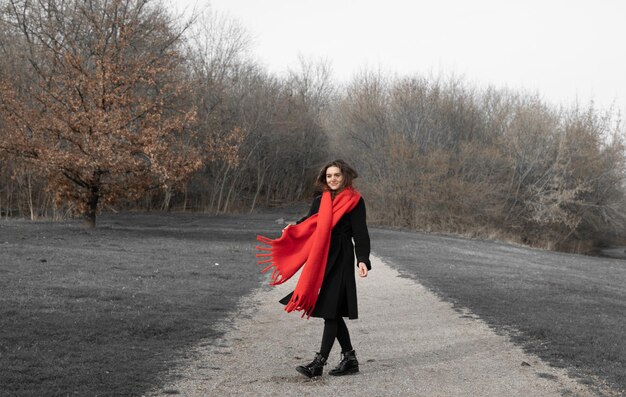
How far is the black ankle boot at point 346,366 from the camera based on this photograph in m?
6.25

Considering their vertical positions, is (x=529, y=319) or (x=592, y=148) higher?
(x=592, y=148)

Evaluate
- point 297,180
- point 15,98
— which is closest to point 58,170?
point 15,98

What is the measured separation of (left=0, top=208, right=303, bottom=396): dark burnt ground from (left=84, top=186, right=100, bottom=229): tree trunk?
3.32 meters

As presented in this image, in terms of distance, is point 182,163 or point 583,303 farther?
point 182,163

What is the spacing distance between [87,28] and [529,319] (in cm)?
2315

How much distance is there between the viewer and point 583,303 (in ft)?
40.7

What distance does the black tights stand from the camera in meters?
6.23

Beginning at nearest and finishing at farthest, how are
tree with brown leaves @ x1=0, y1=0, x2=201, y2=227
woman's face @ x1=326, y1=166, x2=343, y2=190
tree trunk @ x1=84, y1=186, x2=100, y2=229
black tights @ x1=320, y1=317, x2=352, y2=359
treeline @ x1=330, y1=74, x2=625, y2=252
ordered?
black tights @ x1=320, y1=317, x2=352, y2=359
woman's face @ x1=326, y1=166, x2=343, y2=190
tree with brown leaves @ x1=0, y1=0, x2=201, y2=227
tree trunk @ x1=84, y1=186, x2=100, y2=229
treeline @ x1=330, y1=74, x2=625, y2=252

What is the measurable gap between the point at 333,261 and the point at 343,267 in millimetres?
122

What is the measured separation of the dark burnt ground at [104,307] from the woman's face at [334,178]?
99.4 inches

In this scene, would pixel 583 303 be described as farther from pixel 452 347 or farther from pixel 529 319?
pixel 452 347

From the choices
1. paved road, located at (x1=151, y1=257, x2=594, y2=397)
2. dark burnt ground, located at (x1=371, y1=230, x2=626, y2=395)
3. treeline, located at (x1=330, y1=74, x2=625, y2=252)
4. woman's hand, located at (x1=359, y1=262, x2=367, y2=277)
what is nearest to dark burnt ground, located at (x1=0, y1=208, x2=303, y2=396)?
paved road, located at (x1=151, y1=257, x2=594, y2=397)

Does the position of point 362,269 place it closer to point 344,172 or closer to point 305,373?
point 344,172

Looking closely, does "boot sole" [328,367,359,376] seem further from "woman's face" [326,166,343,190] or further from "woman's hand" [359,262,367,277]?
"woman's face" [326,166,343,190]
